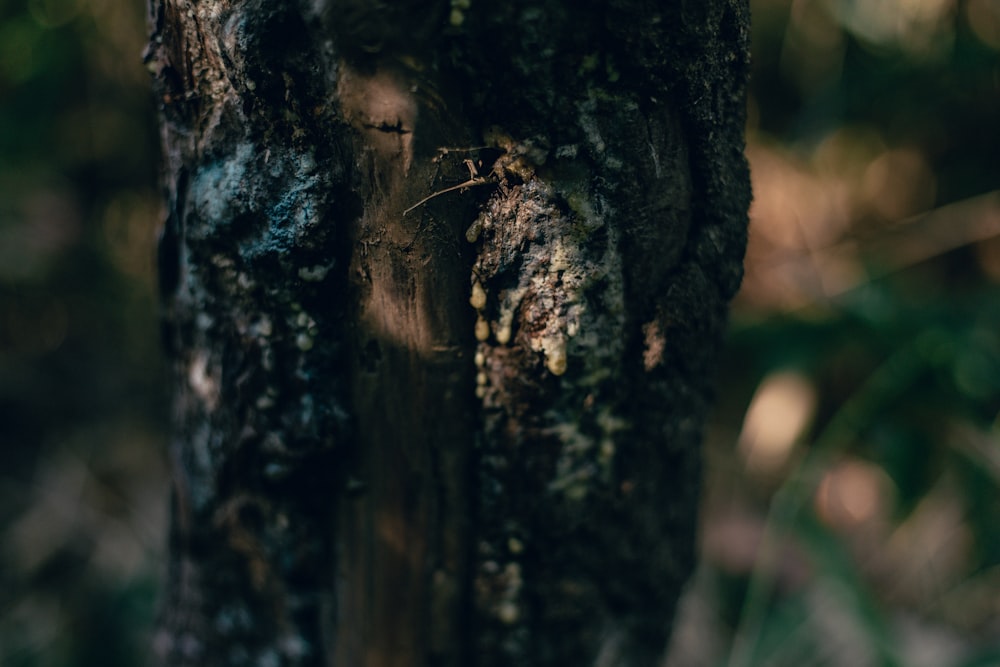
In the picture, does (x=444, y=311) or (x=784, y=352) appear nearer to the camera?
(x=444, y=311)

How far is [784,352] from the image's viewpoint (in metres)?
1.15

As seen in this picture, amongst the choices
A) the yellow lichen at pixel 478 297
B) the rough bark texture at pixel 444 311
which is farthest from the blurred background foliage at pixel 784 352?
the yellow lichen at pixel 478 297

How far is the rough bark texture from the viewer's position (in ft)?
1.16

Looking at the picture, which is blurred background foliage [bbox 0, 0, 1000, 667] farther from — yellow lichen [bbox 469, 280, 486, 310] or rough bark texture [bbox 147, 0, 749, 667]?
yellow lichen [bbox 469, 280, 486, 310]

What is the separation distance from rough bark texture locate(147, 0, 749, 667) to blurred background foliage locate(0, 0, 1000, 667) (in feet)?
1.78

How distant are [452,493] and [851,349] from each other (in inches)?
45.0

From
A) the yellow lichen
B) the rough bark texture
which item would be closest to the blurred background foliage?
the rough bark texture

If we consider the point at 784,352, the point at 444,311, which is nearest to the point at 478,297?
the point at 444,311

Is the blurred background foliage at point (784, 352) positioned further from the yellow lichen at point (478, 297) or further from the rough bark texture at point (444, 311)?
the yellow lichen at point (478, 297)

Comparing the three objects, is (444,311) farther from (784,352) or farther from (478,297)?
(784,352)

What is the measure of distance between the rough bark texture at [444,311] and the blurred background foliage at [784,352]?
1.78ft

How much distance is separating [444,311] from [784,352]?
90 cm

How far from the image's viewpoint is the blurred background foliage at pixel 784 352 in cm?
103

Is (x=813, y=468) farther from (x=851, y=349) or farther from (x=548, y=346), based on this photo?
(x=548, y=346)
